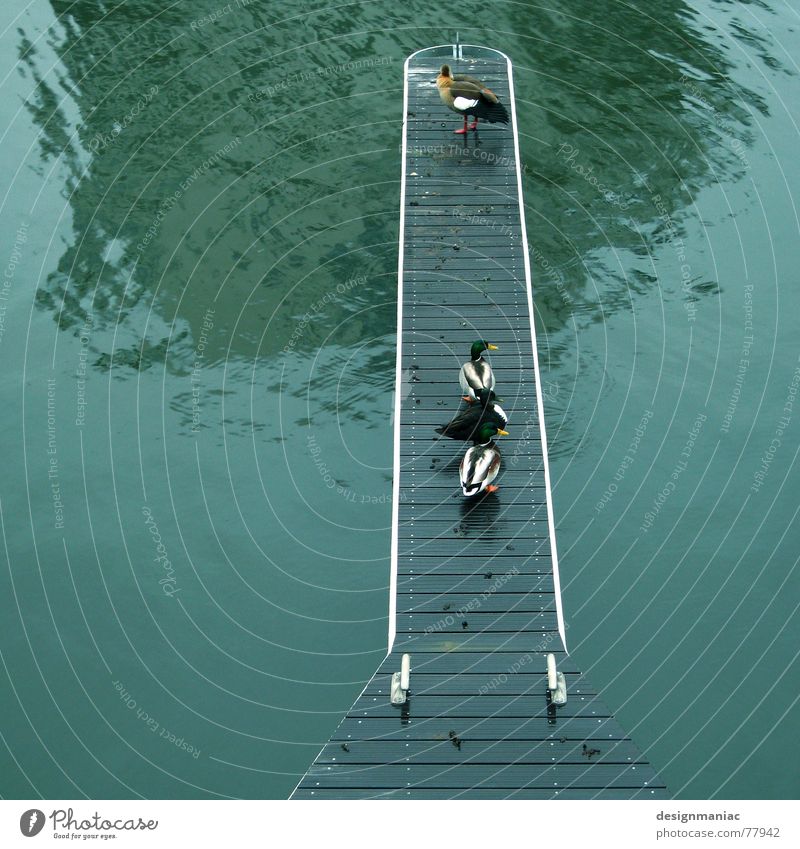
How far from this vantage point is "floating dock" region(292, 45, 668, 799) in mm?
23797

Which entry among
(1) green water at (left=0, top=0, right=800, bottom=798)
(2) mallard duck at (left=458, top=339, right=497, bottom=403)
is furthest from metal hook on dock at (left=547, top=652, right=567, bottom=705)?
(2) mallard duck at (left=458, top=339, right=497, bottom=403)

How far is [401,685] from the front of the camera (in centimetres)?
2473

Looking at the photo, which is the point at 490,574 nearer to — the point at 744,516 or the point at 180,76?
the point at 744,516

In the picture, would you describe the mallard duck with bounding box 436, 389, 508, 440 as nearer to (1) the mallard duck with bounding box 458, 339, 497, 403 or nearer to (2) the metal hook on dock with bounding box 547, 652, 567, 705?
(1) the mallard duck with bounding box 458, 339, 497, 403

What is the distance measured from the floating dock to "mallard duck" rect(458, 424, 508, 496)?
55cm

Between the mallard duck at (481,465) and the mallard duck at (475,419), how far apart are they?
0.72 feet

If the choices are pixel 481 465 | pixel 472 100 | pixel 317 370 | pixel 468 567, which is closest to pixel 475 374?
pixel 481 465

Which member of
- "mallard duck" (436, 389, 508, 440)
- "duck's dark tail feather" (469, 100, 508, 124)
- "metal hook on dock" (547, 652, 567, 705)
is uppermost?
"duck's dark tail feather" (469, 100, 508, 124)

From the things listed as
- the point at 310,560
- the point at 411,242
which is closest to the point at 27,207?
the point at 411,242

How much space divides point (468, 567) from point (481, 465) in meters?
2.47

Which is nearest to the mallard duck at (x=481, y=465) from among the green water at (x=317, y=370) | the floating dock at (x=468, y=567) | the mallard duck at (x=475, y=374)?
the floating dock at (x=468, y=567)

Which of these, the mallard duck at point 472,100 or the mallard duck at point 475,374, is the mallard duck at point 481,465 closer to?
the mallard duck at point 475,374

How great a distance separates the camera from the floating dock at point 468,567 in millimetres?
23797

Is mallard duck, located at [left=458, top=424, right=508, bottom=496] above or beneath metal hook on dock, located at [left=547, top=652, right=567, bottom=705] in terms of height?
above
